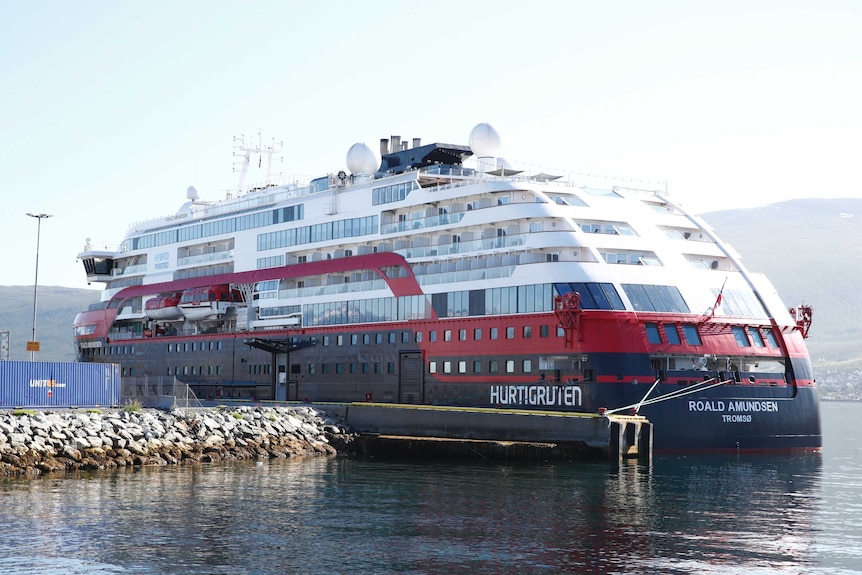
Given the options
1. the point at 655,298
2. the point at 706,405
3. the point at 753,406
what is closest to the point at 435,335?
the point at 655,298

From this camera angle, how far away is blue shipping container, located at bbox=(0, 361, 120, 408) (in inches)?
1951

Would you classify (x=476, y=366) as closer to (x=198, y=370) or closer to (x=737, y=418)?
(x=737, y=418)

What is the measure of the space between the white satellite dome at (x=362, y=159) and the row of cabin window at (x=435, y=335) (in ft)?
32.8

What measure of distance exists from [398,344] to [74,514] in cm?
2829

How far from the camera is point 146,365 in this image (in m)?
76.0

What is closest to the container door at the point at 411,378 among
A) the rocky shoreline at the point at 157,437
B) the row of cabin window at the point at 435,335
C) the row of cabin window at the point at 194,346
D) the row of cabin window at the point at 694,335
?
the row of cabin window at the point at 435,335

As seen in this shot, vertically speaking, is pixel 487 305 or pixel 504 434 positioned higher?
pixel 487 305

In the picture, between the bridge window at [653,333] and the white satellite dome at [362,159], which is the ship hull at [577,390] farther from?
the white satellite dome at [362,159]

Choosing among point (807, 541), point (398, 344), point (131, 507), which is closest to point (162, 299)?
point (398, 344)

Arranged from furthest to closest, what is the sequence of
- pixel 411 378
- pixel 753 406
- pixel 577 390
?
pixel 411 378 < pixel 753 406 < pixel 577 390

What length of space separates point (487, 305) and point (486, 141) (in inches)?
453

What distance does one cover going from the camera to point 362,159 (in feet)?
212

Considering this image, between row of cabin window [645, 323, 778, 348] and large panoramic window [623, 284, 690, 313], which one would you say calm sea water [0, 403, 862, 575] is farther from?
large panoramic window [623, 284, 690, 313]

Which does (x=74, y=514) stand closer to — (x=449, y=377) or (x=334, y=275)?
(x=449, y=377)
